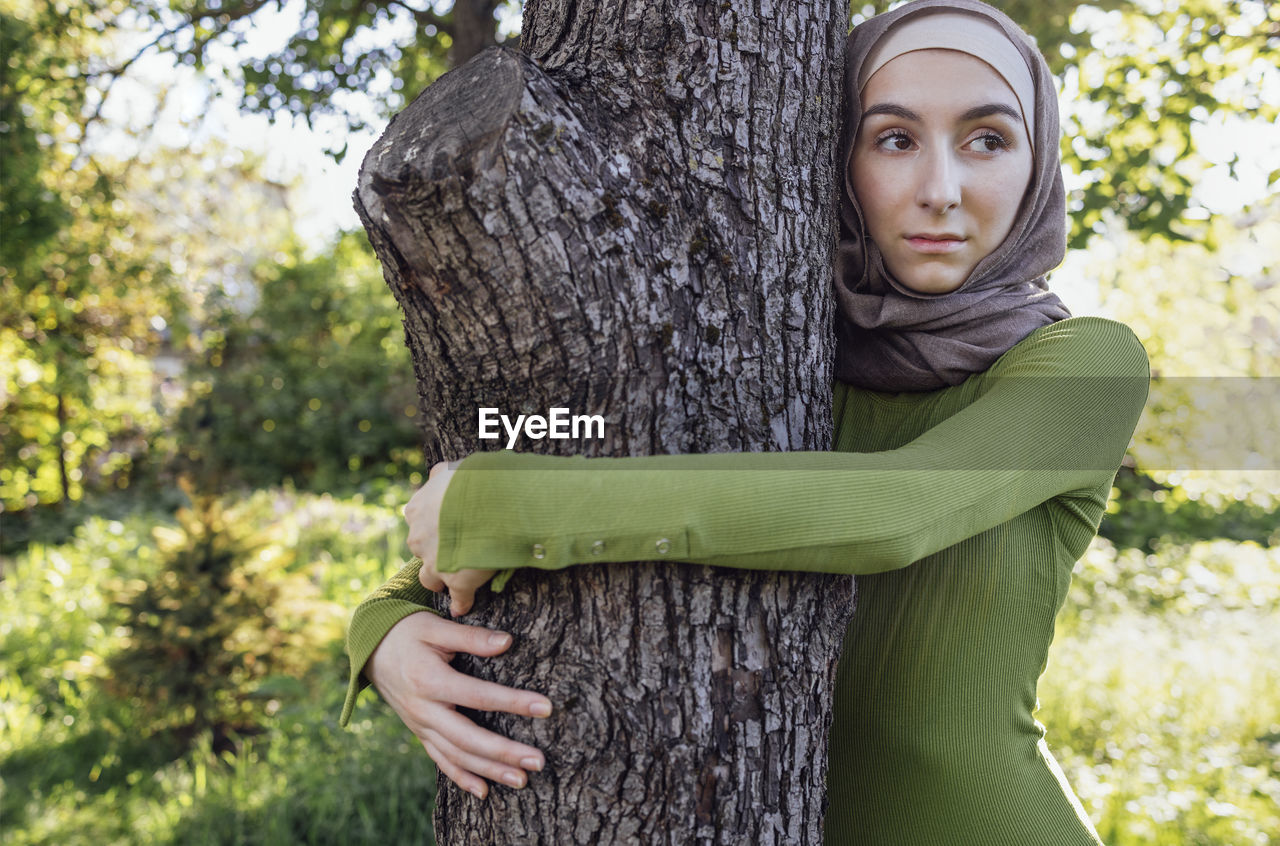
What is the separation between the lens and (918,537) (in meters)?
1.11

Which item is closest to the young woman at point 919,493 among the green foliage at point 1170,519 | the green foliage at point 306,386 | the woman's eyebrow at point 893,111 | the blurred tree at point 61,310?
the woman's eyebrow at point 893,111

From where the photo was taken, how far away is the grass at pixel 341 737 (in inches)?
132

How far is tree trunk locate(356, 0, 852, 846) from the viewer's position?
1.13 m

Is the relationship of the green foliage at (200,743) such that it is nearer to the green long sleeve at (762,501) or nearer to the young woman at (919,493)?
the young woman at (919,493)

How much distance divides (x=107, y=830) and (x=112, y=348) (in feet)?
26.2

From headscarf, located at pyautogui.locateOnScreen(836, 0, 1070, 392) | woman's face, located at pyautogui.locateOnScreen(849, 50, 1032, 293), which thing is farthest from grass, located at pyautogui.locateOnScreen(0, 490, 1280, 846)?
woman's face, located at pyautogui.locateOnScreen(849, 50, 1032, 293)

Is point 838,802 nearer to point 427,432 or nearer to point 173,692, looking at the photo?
point 427,432

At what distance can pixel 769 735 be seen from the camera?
1.23 meters

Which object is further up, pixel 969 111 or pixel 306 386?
pixel 969 111

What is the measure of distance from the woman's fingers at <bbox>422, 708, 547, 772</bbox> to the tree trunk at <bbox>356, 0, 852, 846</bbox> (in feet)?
0.08

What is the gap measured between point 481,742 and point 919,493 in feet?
2.31

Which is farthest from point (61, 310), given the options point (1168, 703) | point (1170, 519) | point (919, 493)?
point (1170, 519)

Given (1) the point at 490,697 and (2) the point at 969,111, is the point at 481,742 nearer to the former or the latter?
(1) the point at 490,697

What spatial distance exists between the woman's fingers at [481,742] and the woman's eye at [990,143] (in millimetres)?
1187
